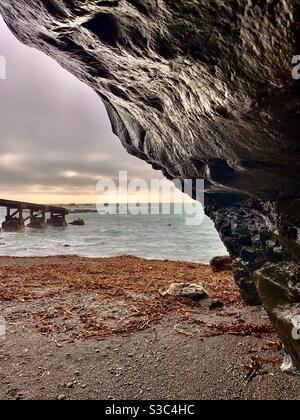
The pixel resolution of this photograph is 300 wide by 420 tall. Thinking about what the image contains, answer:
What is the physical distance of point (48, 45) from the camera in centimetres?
466

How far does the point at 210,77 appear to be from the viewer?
302cm

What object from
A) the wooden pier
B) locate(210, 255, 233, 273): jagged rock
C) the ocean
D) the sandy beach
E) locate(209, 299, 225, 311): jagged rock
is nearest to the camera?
the sandy beach

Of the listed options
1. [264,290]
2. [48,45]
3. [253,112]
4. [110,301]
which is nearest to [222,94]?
[253,112]

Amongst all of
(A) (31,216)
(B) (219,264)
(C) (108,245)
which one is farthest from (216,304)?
(A) (31,216)

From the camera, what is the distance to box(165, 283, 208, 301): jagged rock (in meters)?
9.06

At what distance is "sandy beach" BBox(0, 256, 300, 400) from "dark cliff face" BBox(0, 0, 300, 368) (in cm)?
116

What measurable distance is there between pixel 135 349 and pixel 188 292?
3.70 metres

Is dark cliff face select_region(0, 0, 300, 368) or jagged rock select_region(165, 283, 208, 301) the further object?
jagged rock select_region(165, 283, 208, 301)

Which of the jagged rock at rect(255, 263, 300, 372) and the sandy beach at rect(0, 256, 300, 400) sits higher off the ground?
the jagged rock at rect(255, 263, 300, 372)

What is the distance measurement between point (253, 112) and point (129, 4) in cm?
159

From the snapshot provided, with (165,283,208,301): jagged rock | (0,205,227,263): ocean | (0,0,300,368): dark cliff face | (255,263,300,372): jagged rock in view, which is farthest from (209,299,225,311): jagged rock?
(0,205,227,263): ocean

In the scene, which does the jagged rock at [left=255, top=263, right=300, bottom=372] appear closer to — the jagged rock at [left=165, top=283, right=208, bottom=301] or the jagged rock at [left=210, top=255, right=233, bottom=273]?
the jagged rock at [left=165, top=283, right=208, bottom=301]

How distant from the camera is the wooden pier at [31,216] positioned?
40.5m
